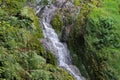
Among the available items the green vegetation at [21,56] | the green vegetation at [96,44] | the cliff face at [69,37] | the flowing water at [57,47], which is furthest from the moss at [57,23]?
the green vegetation at [21,56]

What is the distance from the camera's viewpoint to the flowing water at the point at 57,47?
12.5 metres

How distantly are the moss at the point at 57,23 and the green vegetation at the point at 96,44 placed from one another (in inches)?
24.7

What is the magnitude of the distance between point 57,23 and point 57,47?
1.46 meters

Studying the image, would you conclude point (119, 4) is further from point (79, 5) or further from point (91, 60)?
point (91, 60)

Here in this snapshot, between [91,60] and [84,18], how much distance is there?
2.30 m

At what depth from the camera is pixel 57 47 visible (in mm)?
13000

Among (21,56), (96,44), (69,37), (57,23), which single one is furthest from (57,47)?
(21,56)

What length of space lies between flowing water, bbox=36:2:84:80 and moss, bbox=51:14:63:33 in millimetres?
202

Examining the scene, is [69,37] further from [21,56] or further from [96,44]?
[21,56]

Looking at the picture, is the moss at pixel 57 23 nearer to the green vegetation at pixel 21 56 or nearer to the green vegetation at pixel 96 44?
the green vegetation at pixel 96 44

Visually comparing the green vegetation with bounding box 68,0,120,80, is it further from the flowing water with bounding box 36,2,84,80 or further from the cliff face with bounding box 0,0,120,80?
the flowing water with bounding box 36,2,84,80

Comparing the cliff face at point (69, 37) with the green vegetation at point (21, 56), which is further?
the cliff face at point (69, 37)

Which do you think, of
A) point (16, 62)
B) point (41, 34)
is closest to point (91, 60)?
point (41, 34)

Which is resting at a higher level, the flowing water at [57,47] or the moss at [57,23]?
the moss at [57,23]
